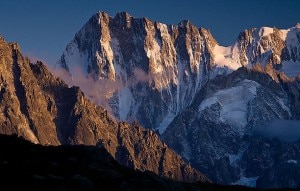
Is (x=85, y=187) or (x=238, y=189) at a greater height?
(x=238, y=189)

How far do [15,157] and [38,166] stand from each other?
22.7 ft

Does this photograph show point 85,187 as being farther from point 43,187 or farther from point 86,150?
point 86,150

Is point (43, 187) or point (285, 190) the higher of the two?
point (285, 190)

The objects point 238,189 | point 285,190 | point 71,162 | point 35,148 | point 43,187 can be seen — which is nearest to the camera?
point 43,187

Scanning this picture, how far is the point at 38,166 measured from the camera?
108 meters

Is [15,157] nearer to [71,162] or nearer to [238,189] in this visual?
[71,162]

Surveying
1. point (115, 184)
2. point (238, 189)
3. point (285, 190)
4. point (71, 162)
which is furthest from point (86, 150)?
point (285, 190)

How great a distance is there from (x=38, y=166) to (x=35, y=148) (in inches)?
595

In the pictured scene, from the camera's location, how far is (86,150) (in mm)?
119750

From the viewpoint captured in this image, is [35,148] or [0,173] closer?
[0,173]

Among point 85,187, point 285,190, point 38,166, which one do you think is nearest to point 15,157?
point 38,166

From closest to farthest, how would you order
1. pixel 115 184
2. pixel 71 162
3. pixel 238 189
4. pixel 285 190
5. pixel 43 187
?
pixel 43 187 → pixel 115 184 → pixel 71 162 → pixel 238 189 → pixel 285 190

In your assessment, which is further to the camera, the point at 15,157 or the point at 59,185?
the point at 15,157

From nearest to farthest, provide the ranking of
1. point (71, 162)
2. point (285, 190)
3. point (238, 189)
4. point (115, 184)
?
point (115, 184), point (71, 162), point (238, 189), point (285, 190)
